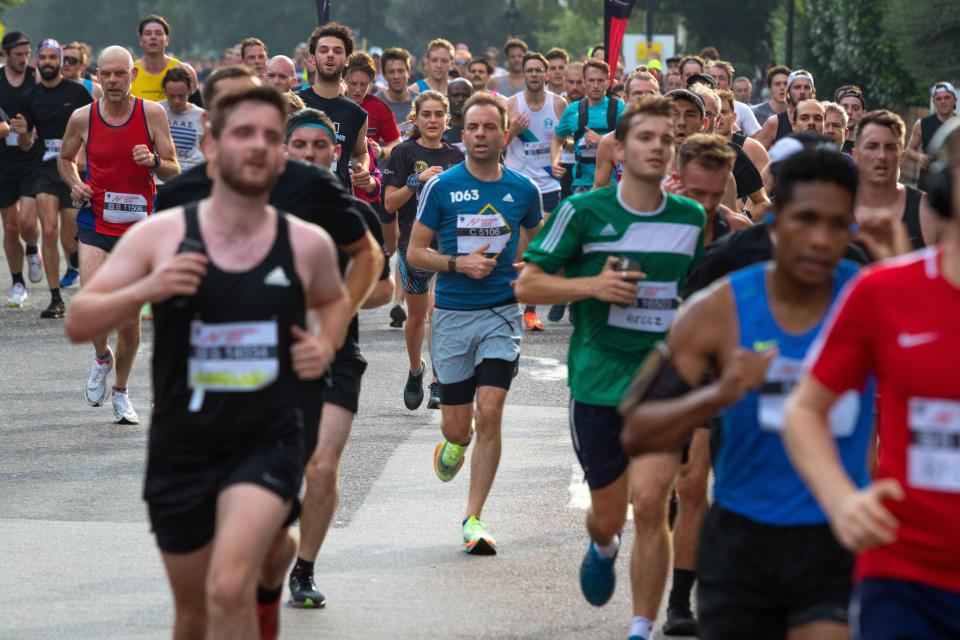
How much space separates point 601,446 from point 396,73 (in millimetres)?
10518

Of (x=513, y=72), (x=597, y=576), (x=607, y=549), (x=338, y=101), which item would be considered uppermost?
(x=513, y=72)

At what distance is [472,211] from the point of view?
30.6 ft

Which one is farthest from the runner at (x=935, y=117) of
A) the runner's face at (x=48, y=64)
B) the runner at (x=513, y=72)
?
the runner's face at (x=48, y=64)

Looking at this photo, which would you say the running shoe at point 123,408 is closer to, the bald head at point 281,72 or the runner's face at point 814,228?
the bald head at point 281,72

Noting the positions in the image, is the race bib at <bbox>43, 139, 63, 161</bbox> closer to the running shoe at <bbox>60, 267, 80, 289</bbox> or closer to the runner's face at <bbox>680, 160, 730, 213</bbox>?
the running shoe at <bbox>60, 267, 80, 289</bbox>

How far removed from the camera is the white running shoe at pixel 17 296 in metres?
17.1

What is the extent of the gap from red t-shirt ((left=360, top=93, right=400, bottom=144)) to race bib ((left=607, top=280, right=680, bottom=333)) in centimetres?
816

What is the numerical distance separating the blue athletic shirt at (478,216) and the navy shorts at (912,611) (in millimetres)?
5208

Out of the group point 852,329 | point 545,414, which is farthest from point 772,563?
point 545,414

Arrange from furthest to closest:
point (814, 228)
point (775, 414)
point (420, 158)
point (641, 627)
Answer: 1. point (420, 158)
2. point (641, 627)
3. point (775, 414)
4. point (814, 228)

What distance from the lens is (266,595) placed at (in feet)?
19.9

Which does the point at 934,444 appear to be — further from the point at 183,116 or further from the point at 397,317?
the point at 397,317

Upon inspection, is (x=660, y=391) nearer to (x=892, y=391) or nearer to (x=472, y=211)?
(x=892, y=391)

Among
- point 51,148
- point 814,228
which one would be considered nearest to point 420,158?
point 51,148
